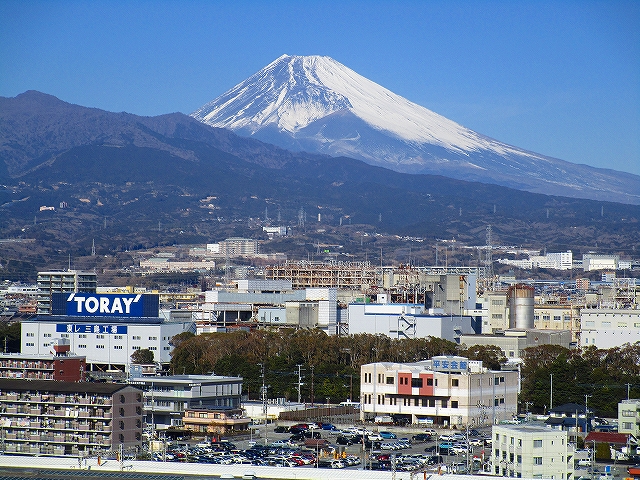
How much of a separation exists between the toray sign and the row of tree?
3.27m

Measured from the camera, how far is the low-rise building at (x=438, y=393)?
5516cm

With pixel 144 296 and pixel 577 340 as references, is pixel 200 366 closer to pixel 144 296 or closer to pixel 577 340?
pixel 144 296

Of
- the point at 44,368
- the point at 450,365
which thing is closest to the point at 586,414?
the point at 450,365

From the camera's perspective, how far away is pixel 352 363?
68.7 metres

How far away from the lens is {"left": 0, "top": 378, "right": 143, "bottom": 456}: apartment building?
1752 inches

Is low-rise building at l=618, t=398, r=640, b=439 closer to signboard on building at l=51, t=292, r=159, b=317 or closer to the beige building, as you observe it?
signboard on building at l=51, t=292, r=159, b=317

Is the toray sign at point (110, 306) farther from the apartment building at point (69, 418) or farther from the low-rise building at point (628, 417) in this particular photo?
the low-rise building at point (628, 417)

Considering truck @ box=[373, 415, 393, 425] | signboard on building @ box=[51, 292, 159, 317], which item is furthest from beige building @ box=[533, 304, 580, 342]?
truck @ box=[373, 415, 393, 425]

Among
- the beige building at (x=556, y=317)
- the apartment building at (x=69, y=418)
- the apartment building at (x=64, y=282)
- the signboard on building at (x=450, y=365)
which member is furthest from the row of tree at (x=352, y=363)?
the apartment building at (x=64, y=282)

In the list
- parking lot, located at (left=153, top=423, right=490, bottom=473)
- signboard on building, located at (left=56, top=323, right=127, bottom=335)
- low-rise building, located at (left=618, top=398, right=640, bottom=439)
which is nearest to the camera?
parking lot, located at (left=153, top=423, right=490, bottom=473)

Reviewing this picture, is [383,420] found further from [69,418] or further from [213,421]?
[69,418]

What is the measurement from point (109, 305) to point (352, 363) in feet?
53.7

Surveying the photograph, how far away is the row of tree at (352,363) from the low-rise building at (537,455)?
67.2 ft

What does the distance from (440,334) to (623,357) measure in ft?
48.1
